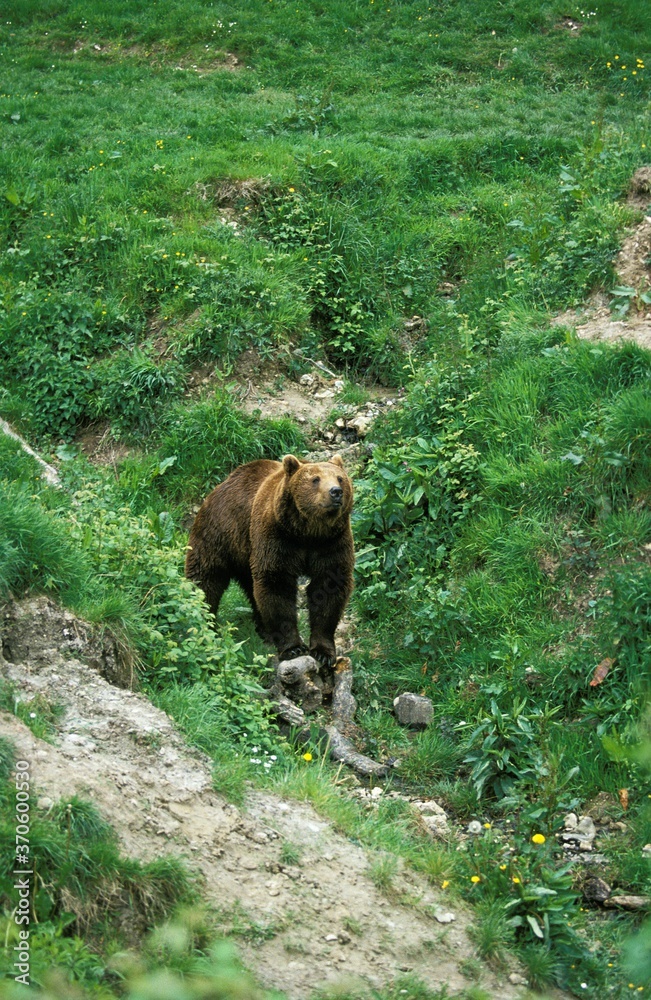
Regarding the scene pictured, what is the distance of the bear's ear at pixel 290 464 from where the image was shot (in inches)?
284

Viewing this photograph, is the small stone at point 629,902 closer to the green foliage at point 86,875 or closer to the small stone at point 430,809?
the small stone at point 430,809

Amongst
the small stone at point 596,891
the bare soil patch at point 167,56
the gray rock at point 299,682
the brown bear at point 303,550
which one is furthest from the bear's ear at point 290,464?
the bare soil patch at point 167,56

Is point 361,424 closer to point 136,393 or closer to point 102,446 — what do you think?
point 136,393

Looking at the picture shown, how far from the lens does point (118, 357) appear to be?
1016cm

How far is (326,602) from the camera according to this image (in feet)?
23.6

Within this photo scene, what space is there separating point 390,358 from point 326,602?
3.71 m

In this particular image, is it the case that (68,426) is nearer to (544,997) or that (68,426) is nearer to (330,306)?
(330,306)

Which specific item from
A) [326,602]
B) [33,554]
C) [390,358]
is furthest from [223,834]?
[390,358]

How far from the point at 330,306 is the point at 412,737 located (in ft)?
16.7

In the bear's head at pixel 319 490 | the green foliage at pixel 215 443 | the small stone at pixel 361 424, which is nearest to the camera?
the bear's head at pixel 319 490

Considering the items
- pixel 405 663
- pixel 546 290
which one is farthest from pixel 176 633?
pixel 546 290

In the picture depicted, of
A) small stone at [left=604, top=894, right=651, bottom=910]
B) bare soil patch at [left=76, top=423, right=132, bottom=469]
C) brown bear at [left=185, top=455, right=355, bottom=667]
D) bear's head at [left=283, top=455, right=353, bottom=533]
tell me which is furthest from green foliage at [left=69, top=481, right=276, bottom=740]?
bare soil patch at [left=76, top=423, right=132, bottom=469]

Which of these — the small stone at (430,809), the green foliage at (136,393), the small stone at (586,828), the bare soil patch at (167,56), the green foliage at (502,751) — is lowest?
the small stone at (430,809)

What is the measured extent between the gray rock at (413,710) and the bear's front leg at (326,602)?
1.87 feet
